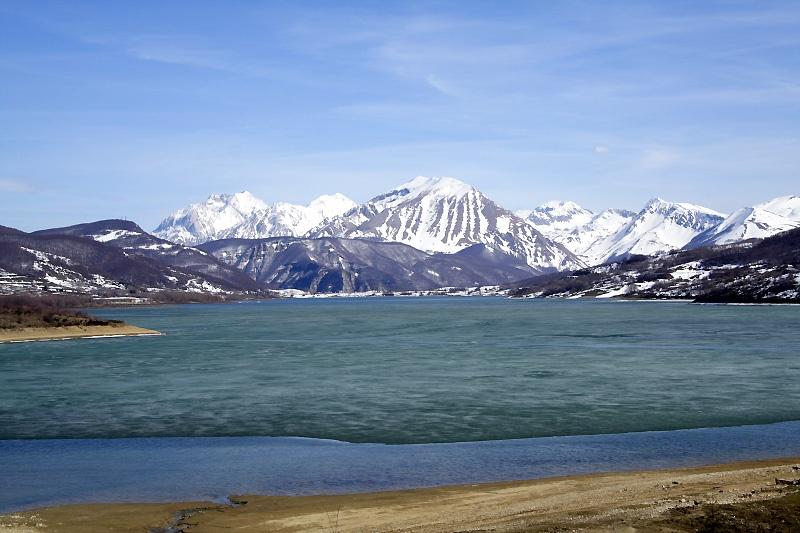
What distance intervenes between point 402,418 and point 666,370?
1237 inches

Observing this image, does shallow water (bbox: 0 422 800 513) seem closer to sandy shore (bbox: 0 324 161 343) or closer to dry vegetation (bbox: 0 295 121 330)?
sandy shore (bbox: 0 324 161 343)

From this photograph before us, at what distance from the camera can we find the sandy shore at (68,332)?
128 m

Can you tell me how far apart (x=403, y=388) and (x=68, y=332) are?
92.5 metres

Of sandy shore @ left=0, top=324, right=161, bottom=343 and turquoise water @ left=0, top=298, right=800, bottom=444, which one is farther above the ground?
sandy shore @ left=0, top=324, right=161, bottom=343

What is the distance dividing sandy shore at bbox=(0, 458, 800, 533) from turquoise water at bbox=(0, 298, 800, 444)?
1173cm

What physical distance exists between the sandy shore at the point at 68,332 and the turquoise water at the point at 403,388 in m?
20.4

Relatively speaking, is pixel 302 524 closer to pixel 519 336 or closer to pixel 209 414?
pixel 209 414

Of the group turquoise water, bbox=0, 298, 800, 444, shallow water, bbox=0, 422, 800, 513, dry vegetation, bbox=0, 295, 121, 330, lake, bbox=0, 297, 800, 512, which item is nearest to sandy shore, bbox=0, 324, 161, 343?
dry vegetation, bbox=0, 295, 121, 330

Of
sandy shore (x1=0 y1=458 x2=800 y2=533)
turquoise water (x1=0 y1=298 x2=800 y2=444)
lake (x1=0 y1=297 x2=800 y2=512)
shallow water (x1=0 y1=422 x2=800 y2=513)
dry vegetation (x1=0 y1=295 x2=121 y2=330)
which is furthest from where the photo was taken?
dry vegetation (x1=0 y1=295 x2=121 y2=330)

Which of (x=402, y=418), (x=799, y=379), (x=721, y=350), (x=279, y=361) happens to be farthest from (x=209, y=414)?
(x=721, y=350)

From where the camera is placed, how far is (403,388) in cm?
5919

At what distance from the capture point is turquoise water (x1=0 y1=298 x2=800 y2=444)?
43594 millimetres

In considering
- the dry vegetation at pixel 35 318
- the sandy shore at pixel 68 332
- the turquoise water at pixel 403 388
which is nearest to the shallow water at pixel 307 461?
the turquoise water at pixel 403 388

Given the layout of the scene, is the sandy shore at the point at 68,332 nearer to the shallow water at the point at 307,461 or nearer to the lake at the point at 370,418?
the lake at the point at 370,418
